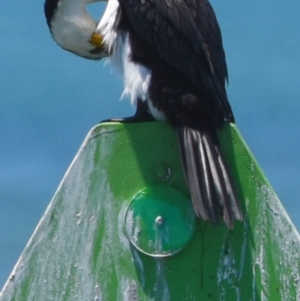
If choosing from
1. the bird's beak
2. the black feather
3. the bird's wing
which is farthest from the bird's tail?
the bird's beak

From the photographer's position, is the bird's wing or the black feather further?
the bird's wing

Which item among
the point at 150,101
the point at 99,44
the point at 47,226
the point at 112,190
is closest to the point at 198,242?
the point at 112,190

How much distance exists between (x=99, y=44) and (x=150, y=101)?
→ 0.73m

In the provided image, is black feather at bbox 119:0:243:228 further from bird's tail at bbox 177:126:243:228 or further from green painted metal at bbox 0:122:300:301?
green painted metal at bbox 0:122:300:301

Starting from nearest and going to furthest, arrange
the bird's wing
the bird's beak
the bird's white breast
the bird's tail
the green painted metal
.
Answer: the green painted metal, the bird's tail, the bird's wing, the bird's white breast, the bird's beak

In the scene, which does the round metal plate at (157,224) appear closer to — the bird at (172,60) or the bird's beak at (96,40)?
the bird at (172,60)

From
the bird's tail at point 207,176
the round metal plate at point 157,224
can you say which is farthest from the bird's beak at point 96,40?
the round metal plate at point 157,224

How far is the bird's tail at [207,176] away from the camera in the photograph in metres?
2.85

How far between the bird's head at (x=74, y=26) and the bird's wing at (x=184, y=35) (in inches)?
21.9

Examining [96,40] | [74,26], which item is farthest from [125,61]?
[74,26]

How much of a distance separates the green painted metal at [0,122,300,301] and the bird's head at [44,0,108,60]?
1865 mm

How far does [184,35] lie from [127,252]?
1592 millimetres

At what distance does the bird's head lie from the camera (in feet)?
15.3

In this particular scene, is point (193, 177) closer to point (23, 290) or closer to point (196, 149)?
point (196, 149)
